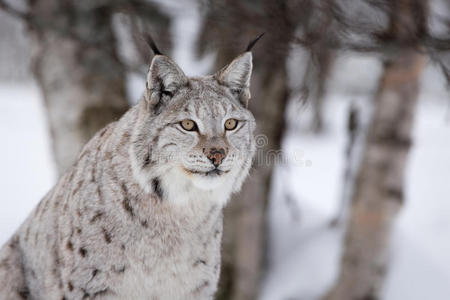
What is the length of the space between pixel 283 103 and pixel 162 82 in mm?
3691

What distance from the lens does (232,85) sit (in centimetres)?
297

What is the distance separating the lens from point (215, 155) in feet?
8.87

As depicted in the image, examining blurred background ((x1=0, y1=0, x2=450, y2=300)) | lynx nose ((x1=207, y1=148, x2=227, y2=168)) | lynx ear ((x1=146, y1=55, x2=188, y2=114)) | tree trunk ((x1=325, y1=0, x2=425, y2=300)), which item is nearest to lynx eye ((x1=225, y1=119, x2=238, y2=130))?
lynx nose ((x1=207, y1=148, x2=227, y2=168))

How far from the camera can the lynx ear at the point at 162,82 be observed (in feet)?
8.66

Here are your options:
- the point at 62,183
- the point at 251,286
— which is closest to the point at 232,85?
the point at 62,183

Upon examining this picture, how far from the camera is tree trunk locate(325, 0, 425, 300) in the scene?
17.5 feet

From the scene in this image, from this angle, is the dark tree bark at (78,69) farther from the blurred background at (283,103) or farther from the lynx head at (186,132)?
the lynx head at (186,132)

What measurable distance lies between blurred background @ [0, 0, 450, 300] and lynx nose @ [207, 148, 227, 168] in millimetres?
1369

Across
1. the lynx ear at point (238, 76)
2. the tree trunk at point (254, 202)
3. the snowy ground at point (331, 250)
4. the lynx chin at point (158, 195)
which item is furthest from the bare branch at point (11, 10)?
the snowy ground at point (331, 250)

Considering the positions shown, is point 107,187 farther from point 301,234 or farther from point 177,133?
point 301,234

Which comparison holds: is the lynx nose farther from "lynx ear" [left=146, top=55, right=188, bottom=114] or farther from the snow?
the snow

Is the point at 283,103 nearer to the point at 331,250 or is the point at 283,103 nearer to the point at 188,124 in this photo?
the point at 331,250

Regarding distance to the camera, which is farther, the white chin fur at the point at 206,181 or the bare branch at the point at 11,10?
the bare branch at the point at 11,10

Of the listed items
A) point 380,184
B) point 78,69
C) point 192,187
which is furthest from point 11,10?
point 380,184
